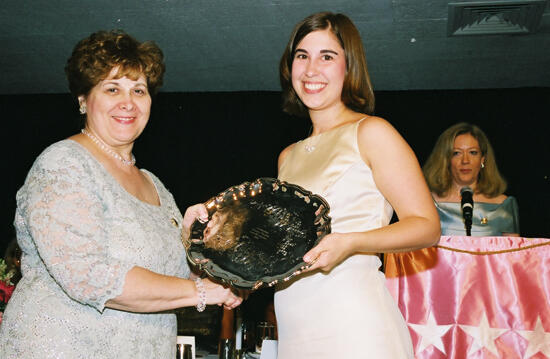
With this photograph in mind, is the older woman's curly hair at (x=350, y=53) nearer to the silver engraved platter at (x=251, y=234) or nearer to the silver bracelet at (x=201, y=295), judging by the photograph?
the silver engraved platter at (x=251, y=234)

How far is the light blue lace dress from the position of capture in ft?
5.25

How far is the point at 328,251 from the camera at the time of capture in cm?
145

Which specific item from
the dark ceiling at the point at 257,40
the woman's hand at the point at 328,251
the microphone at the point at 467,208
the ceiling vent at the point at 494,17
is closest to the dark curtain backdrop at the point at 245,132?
the dark ceiling at the point at 257,40

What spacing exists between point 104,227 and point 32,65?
6163mm

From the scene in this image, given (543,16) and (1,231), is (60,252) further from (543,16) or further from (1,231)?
(1,231)

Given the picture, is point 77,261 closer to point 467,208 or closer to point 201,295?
point 201,295

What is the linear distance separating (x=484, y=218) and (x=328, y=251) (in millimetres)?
2991

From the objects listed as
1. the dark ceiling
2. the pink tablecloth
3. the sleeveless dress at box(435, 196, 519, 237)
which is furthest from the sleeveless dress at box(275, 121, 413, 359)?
the dark ceiling

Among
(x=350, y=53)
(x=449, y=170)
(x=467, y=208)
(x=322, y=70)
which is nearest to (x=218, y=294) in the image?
(x=322, y=70)

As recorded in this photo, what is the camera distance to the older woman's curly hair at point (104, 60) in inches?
77.9

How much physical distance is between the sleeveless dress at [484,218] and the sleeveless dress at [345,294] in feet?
7.15

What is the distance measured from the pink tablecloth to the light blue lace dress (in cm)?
126

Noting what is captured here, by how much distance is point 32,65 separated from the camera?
7062mm

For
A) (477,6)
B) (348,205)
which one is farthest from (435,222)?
(477,6)
